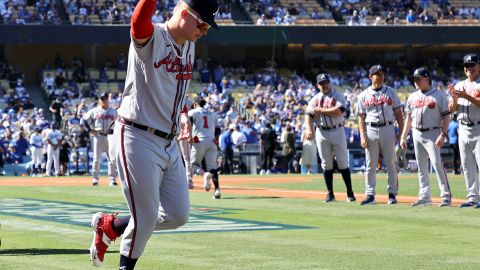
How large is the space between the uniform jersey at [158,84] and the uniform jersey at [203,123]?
12.3 m

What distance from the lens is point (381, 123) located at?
58.2ft

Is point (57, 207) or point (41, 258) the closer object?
point (41, 258)

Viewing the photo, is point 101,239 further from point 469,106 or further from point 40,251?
point 469,106

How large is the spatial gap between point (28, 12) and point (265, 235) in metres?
39.2

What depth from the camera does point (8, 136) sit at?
3703cm

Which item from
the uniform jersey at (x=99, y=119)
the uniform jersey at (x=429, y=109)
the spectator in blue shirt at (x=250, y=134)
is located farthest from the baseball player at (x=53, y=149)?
the uniform jersey at (x=429, y=109)

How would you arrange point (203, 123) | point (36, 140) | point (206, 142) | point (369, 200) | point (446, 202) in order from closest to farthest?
point (446, 202) → point (369, 200) → point (206, 142) → point (203, 123) → point (36, 140)

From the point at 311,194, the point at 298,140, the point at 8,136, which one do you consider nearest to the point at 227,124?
the point at 298,140

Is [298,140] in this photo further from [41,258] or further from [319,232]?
[41,258]

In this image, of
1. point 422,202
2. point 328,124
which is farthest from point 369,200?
point 328,124

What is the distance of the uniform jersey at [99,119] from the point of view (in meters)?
24.3

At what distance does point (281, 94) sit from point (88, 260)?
1504 inches

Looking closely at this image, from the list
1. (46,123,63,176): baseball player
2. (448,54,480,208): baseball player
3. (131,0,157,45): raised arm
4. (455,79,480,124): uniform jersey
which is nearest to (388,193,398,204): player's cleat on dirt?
(448,54,480,208): baseball player

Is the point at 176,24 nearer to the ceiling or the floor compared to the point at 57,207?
nearer to the ceiling
